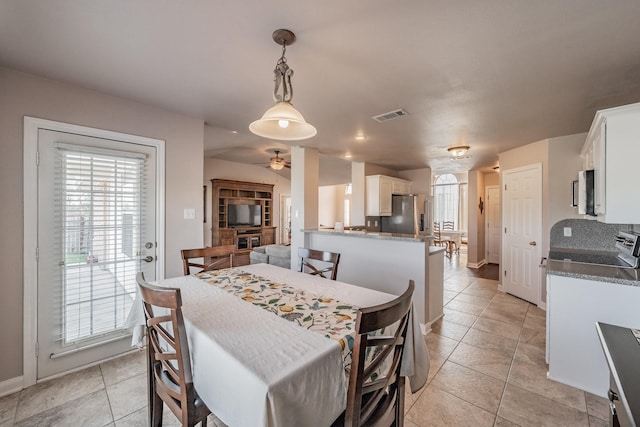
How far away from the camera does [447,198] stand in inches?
366

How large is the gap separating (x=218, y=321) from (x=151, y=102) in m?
2.41

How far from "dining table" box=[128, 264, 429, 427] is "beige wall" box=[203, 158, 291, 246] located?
16.8 feet

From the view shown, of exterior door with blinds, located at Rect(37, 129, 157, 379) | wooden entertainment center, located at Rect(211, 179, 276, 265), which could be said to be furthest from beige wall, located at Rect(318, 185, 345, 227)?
exterior door with blinds, located at Rect(37, 129, 157, 379)

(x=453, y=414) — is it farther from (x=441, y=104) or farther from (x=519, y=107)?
(x=519, y=107)

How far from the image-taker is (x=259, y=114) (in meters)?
2.92

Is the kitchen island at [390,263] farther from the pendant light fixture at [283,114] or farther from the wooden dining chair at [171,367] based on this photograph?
the wooden dining chair at [171,367]

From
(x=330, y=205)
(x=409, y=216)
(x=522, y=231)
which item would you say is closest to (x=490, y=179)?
(x=409, y=216)

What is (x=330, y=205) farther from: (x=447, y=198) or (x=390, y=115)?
(x=390, y=115)

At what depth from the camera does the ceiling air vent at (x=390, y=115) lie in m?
2.80

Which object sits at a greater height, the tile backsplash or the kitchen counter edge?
the tile backsplash

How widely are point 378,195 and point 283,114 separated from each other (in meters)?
4.18

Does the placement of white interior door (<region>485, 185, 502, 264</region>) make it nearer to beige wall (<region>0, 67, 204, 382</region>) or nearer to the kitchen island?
the kitchen island

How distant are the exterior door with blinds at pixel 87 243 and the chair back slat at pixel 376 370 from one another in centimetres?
247

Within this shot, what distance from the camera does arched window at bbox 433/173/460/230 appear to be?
9.09 metres
